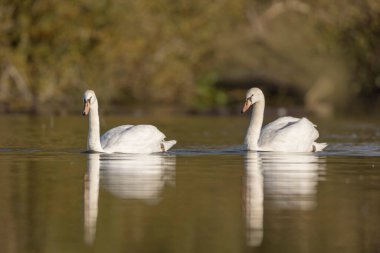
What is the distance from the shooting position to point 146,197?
13.0 meters

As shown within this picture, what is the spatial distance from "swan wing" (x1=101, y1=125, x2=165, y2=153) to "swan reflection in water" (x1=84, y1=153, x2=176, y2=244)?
7.3 inches

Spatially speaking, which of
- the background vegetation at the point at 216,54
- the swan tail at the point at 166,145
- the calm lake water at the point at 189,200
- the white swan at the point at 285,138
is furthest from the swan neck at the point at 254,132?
the background vegetation at the point at 216,54

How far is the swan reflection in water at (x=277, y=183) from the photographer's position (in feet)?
38.1

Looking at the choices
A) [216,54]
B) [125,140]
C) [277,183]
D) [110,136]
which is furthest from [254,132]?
[216,54]

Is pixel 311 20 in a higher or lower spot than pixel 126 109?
higher

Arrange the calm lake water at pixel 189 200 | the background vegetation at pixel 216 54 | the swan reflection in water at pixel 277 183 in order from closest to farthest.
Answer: the calm lake water at pixel 189 200
the swan reflection in water at pixel 277 183
the background vegetation at pixel 216 54

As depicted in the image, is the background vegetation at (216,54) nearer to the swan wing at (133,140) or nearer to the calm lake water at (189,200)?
the calm lake water at (189,200)

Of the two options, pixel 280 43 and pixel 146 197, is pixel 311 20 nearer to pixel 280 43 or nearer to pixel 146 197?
pixel 280 43

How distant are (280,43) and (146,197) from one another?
3473 centimetres

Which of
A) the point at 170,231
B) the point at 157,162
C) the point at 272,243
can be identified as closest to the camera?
the point at 272,243

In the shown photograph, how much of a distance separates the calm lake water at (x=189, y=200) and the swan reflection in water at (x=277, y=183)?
0.05ft

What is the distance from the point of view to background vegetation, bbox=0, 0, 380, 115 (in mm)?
39750

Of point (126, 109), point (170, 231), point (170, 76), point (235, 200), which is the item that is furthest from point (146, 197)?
point (170, 76)

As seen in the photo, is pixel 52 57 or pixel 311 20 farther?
pixel 311 20
